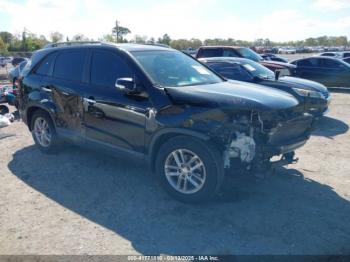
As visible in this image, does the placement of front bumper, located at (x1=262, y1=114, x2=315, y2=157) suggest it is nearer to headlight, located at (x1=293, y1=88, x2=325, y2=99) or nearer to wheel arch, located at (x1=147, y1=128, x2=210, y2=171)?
wheel arch, located at (x1=147, y1=128, x2=210, y2=171)

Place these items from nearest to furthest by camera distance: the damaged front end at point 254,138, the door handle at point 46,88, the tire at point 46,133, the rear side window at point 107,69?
the damaged front end at point 254,138
the rear side window at point 107,69
the door handle at point 46,88
the tire at point 46,133

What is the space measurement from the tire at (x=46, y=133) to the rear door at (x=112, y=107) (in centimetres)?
111

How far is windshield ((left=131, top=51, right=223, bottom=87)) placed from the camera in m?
4.65

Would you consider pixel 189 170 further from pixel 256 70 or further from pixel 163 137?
pixel 256 70

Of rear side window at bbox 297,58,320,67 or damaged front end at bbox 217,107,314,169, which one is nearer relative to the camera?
damaged front end at bbox 217,107,314,169

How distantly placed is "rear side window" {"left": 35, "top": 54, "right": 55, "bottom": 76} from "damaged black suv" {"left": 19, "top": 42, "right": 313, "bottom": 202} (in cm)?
13

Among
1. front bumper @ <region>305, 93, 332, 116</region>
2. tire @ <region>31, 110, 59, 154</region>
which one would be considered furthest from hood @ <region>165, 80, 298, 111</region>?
front bumper @ <region>305, 93, 332, 116</region>

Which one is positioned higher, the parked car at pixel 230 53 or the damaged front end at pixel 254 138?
the parked car at pixel 230 53

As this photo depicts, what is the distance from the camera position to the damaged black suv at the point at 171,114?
13.1 ft

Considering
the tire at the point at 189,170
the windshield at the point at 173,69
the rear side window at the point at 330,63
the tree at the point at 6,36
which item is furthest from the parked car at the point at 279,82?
the tree at the point at 6,36

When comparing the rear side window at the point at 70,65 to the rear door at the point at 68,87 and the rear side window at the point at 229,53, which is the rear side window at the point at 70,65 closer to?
the rear door at the point at 68,87

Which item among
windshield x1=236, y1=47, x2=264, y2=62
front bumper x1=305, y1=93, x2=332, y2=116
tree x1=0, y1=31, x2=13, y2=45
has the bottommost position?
front bumper x1=305, y1=93, x2=332, y2=116

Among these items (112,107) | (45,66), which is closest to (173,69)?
(112,107)

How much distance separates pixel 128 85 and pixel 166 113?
60 cm
